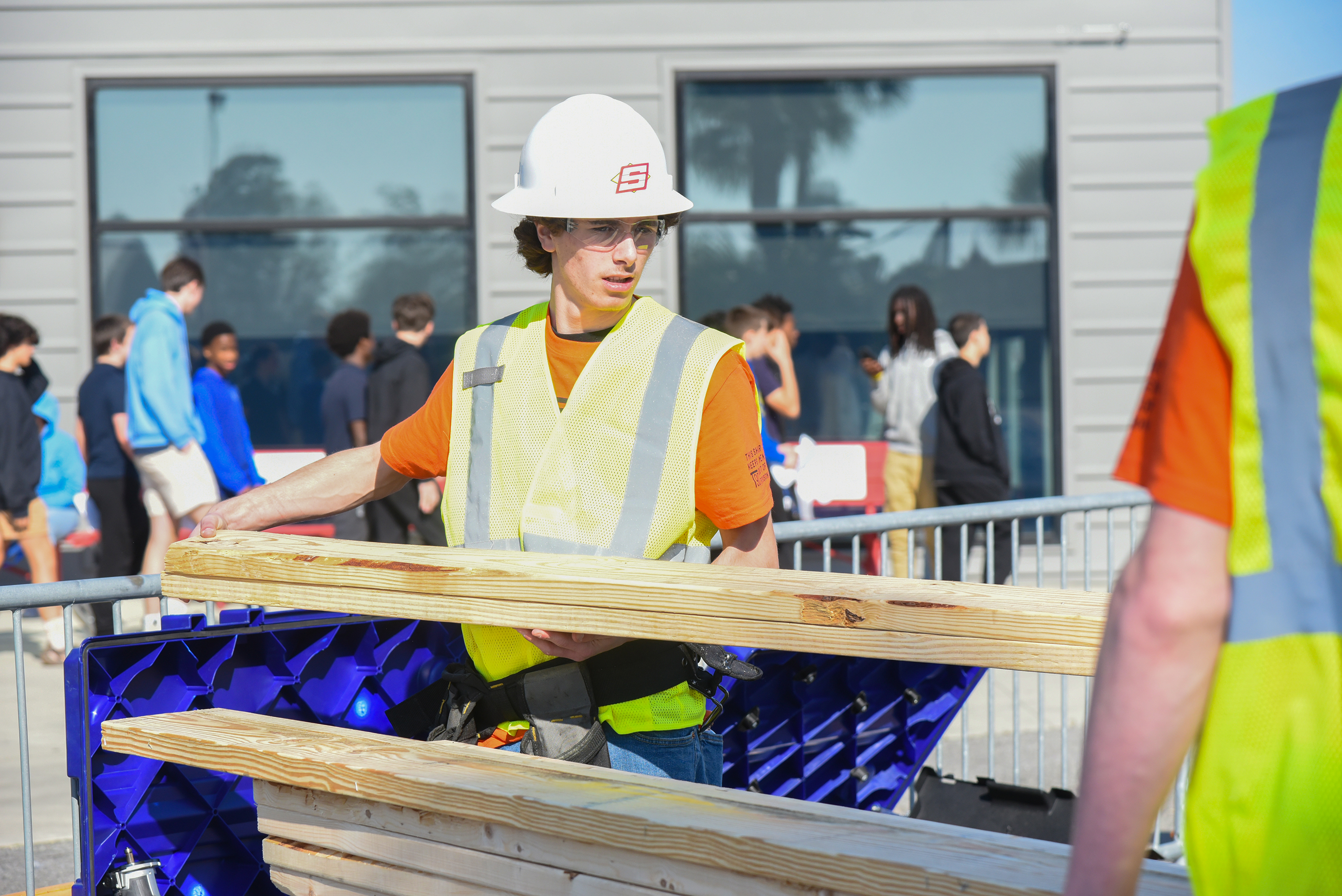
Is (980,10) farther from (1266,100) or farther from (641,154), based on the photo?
(1266,100)

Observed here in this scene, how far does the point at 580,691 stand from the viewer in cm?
226

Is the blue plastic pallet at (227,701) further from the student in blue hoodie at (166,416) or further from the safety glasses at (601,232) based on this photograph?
the student in blue hoodie at (166,416)

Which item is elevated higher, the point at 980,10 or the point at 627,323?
the point at 980,10

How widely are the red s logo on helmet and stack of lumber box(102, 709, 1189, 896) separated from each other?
1031 mm

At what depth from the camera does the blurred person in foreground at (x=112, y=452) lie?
7309 millimetres

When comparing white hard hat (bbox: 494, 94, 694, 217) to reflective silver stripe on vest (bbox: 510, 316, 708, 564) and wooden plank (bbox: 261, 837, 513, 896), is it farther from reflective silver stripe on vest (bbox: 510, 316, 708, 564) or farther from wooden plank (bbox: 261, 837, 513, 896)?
wooden plank (bbox: 261, 837, 513, 896)

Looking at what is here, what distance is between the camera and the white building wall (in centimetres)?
880

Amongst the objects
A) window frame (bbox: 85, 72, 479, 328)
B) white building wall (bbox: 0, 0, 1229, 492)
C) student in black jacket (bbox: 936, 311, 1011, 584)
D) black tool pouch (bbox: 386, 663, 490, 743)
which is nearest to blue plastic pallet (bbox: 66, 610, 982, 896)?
black tool pouch (bbox: 386, 663, 490, 743)

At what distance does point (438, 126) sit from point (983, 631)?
794cm

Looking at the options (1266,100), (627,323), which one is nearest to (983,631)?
(627,323)

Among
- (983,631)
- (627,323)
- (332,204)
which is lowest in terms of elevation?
(983,631)

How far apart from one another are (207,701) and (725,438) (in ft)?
4.22

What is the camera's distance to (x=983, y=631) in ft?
6.20

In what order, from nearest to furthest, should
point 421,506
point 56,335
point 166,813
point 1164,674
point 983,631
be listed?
1. point 1164,674
2. point 983,631
3. point 166,813
4. point 421,506
5. point 56,335
